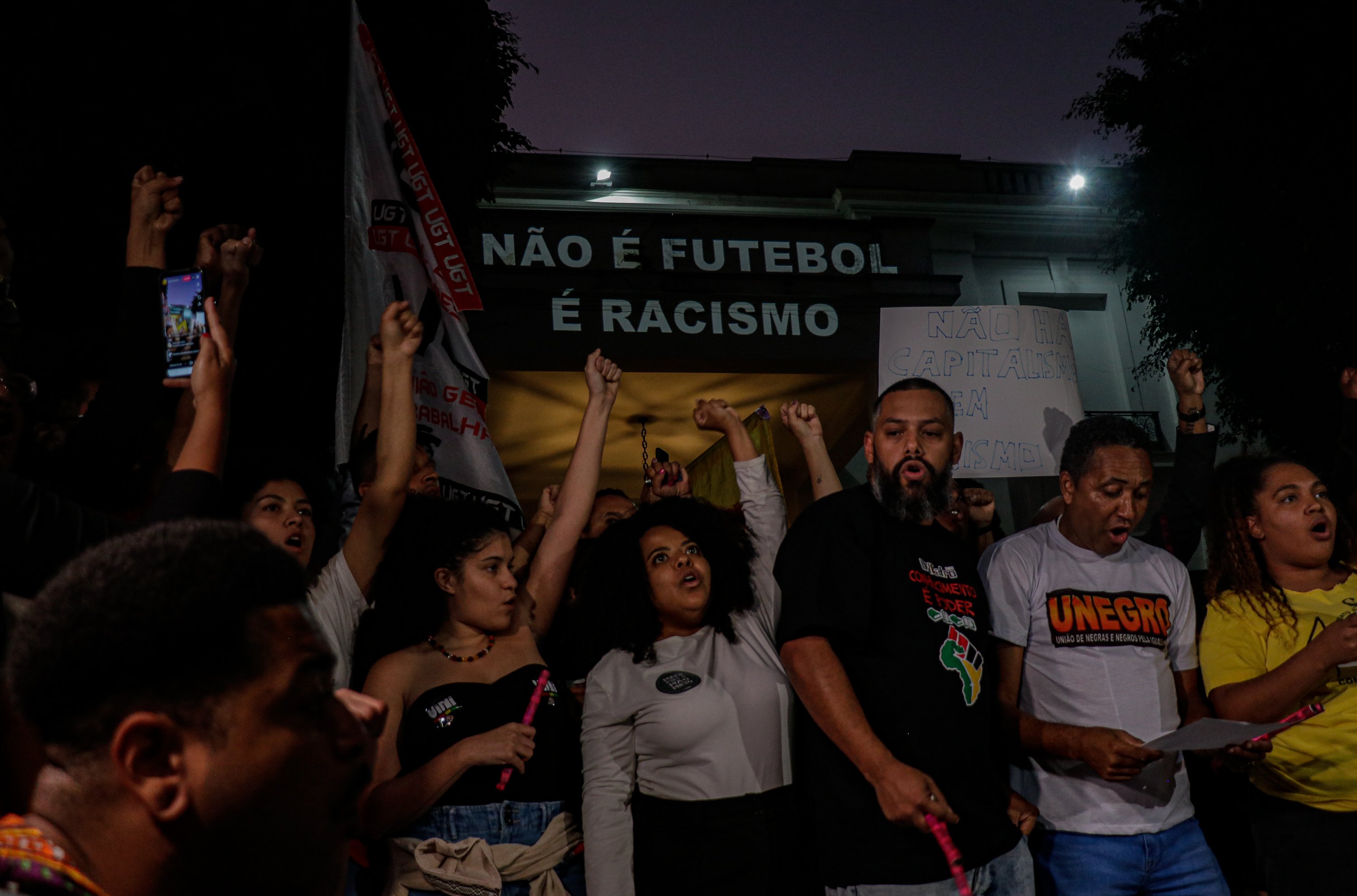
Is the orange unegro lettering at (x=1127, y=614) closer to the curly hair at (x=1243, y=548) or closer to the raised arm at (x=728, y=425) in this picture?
the curly hair at (x=1243, y=548)

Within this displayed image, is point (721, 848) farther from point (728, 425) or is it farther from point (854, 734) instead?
point (728, 425)

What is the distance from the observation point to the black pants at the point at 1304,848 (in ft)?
10.1

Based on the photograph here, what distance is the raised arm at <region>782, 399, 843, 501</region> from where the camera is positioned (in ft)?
12.7

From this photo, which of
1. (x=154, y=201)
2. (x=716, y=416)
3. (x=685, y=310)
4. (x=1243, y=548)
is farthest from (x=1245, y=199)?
(x=154, y=201)

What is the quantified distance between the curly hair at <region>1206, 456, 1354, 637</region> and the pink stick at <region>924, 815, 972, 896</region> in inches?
61.2

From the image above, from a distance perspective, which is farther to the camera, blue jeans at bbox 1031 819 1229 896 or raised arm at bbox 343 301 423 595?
raised arm at bbox 343 301 423 595

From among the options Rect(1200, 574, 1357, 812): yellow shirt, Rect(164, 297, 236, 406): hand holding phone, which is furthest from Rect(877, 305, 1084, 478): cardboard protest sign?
Rect(164, 297, 236, 406): hand holding phone

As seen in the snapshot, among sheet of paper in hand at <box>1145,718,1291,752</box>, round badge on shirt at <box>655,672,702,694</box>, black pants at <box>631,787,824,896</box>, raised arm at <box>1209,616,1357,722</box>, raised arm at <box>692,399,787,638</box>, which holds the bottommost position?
black pants at <box>631,787,824,896</box>

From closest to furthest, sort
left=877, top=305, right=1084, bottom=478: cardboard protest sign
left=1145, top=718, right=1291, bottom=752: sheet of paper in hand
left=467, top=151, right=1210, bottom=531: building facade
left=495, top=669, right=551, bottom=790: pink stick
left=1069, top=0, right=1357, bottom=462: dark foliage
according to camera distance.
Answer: left=1145, top=718, right=1291, bottom=752: sheet of paper in hand < left=495, top=669, right=551, bottom=790: pink stick < left=877, top=305, right=1084, bottom=478: cardboard protest sign < left=1069, top=0, right=1357, bottom=462: dark foliage < left=467, top=151, right=1210, bottom=531: building facade

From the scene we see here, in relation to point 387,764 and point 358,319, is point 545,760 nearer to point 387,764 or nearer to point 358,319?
point 387,764

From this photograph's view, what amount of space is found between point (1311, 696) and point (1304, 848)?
46 centimetres

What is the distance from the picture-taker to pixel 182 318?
2650mm

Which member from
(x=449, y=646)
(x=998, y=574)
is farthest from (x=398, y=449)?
(x=998, y=574)

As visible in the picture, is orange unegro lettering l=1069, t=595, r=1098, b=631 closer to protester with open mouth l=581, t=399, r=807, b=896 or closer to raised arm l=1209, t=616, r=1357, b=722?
raised arm l=1209, t=616, r=1357, b=722
